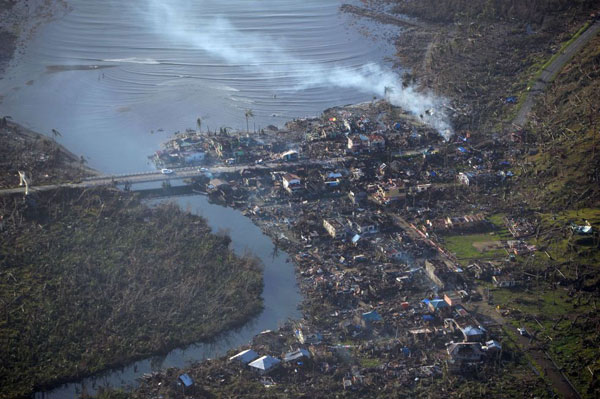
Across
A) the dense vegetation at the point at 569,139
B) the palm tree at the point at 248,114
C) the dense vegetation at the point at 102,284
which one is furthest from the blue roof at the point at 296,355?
the palm tree at the point at 248,114

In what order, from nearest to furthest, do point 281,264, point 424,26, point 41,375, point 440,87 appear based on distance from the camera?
1. point 41,375
2. point 281,264
3. point 440,87
4. point 424,26

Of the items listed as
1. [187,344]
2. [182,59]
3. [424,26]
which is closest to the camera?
[187,344]

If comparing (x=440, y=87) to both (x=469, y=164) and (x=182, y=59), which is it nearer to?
(x=469, y=164)

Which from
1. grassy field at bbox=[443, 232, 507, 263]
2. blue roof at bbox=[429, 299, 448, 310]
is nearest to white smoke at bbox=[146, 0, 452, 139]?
grassy field at bbox=[443, 232, 507, 263]

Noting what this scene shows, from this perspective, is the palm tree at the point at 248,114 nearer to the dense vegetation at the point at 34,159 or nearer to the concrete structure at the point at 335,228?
the dense vegetation at the point at 34,159

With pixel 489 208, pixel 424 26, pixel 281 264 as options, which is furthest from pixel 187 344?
pixel 424 26
